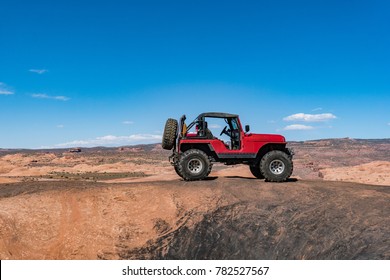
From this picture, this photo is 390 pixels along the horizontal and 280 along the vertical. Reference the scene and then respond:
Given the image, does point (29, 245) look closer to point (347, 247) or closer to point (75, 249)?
point (75, 249)

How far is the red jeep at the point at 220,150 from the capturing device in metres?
12.4

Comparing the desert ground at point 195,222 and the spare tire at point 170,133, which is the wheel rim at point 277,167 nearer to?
the desert ground at point 195,222

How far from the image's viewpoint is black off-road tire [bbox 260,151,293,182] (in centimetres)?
1239

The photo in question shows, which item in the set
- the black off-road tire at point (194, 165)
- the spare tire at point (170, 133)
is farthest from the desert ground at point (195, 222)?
the spare tire at point (170, 133)

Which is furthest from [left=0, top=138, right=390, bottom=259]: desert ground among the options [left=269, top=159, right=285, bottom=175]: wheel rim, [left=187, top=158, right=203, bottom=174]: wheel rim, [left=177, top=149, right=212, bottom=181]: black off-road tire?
[left=269, top=159, right=285, bottom=175]: wheel rim

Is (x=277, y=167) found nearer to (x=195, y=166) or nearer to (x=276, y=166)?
(x=276, y=166)

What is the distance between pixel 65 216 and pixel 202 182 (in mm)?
4878

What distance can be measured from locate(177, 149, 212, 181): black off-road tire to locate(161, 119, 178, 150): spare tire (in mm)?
852

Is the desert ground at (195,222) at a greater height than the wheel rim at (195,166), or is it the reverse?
the wheel rim at (195,166)

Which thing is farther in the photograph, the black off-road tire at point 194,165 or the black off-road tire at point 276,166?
the black off-road tire at point 276,166

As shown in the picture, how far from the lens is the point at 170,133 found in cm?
1265

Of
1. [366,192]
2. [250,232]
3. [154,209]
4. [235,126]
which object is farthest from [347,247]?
[235,126]

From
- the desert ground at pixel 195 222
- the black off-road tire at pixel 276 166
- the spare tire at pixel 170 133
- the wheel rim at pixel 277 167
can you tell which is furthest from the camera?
the spare tire at pixel 170 133

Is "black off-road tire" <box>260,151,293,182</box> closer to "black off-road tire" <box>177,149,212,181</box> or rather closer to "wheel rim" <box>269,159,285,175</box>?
"wheel rim" <box>269,159,285,175</box>
